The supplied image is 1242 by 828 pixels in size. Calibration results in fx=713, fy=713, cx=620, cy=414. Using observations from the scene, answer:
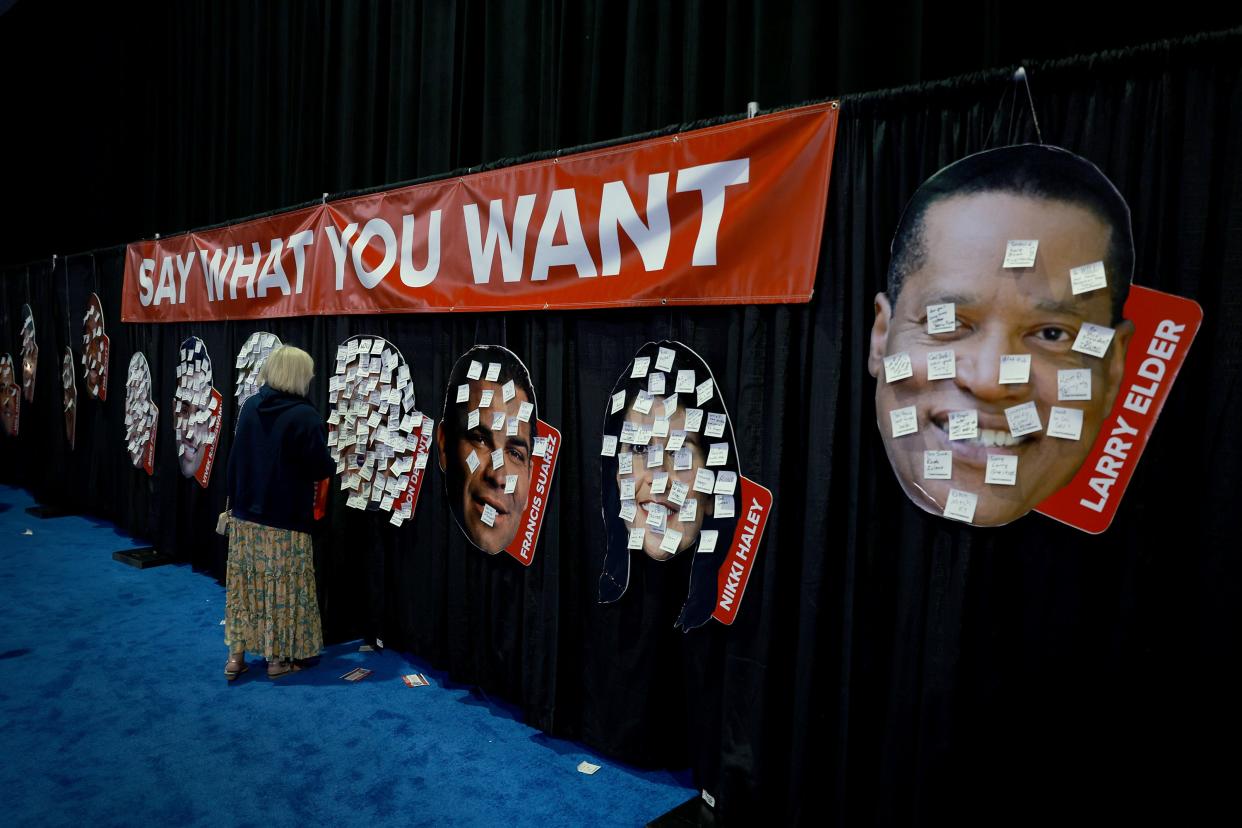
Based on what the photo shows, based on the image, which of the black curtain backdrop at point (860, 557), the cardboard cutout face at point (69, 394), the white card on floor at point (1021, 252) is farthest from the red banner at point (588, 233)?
the cardboard cutout face at point (69, 394)

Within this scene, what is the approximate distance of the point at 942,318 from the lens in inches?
75.5

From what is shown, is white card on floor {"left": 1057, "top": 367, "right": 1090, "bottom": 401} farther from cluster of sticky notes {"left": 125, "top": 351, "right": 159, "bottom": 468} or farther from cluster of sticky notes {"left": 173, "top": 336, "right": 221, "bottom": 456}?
cluster of sticky notes {"left": 125, "top": 351, "right": 159, "bottom": 468}

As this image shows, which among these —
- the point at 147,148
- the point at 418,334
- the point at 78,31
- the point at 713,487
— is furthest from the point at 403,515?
the point at 78,31

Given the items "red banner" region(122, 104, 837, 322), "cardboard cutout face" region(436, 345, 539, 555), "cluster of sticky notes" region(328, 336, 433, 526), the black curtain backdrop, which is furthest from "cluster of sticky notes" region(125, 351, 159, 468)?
"cardboard cutout face" region(436, 345, 539, 555)

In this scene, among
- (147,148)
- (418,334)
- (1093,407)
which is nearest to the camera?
(1093,407)

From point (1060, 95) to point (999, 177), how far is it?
0.24 meters

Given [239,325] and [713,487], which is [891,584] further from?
[239,325]

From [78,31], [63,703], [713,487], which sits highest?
[78,31]

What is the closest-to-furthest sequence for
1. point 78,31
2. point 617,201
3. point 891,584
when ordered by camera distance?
point 891,584
point 617,201
point 78,31

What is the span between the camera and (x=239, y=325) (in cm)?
475

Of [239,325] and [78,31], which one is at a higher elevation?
[78,31]

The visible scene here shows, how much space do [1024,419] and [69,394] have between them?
8.21 metres

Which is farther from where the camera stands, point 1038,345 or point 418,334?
point 418,334

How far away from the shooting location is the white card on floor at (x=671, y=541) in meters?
2.54
